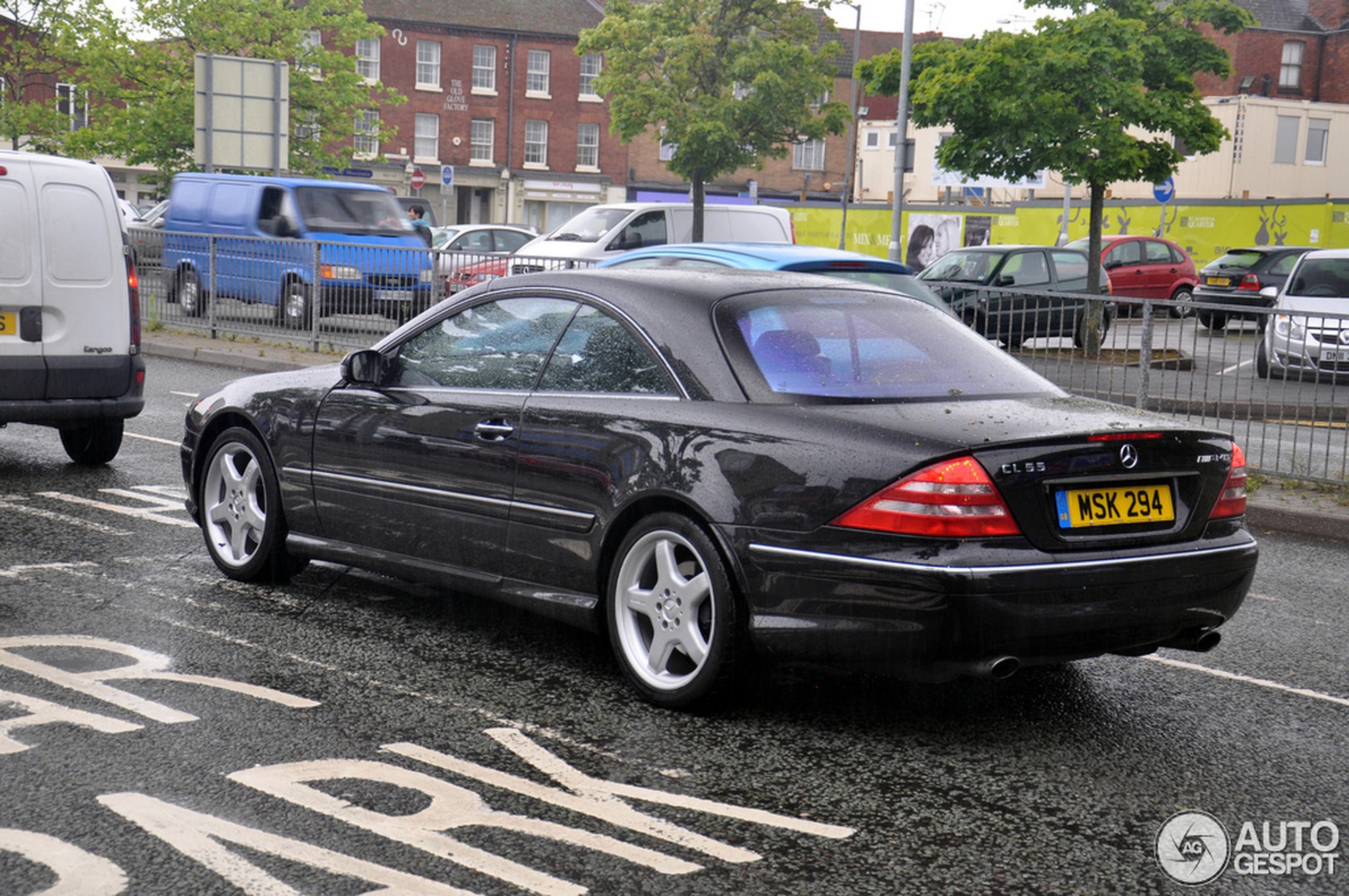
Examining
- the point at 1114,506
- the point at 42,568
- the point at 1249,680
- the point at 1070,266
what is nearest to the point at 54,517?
the point at 42,568

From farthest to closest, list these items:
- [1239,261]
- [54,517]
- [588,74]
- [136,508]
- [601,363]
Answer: [588,74] < [1239,261] < [136,508] < [54,517] < [601,363]

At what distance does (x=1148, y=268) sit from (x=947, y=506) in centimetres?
2922

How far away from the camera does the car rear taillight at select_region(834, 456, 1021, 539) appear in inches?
170

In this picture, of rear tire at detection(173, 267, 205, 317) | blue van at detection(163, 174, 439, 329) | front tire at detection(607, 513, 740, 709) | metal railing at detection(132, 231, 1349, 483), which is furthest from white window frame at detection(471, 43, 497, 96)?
front tire at detection(607, 513, 740, 709)

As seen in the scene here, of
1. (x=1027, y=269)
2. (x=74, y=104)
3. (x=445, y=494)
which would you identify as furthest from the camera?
(x=74, y=104)

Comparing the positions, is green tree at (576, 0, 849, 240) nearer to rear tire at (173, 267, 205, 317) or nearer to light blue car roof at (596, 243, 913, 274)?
rear tire at (173, 267, 205, 317)

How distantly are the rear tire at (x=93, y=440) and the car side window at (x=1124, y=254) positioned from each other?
25.3 metres

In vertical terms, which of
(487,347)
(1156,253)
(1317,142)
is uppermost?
(1317,142)

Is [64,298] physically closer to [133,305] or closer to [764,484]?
[133,305]

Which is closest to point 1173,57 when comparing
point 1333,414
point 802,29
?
point 1333,414

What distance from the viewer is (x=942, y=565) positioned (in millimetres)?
4281

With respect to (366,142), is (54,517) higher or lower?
A: lower

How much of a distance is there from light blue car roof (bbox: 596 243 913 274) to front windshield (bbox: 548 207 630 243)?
9.31 metres

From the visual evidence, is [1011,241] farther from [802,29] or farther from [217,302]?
[217,302]
